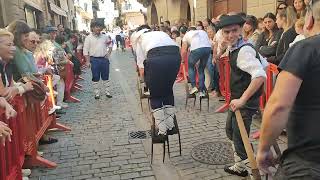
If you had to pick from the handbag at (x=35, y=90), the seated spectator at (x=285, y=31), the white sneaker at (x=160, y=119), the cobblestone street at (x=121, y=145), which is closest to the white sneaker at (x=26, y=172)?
the cobblestone street at (x=121, y=145)

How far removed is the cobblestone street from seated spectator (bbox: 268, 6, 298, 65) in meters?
1.48

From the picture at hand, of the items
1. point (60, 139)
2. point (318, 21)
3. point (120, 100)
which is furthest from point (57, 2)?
point (318, 21)

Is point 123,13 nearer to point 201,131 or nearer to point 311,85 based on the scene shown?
point 201,131

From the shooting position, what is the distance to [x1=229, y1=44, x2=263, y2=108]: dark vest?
373 cm

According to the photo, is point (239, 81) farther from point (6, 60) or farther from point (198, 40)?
point (198, 40)

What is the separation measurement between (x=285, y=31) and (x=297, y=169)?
14.2 ft

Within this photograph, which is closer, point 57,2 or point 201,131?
point 201,131

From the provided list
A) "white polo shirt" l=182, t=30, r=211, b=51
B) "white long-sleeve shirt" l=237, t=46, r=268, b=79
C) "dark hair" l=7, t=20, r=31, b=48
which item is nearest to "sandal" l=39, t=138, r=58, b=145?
"dark hair" l=7, t=20, r=31, b=48

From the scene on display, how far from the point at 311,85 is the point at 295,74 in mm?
110

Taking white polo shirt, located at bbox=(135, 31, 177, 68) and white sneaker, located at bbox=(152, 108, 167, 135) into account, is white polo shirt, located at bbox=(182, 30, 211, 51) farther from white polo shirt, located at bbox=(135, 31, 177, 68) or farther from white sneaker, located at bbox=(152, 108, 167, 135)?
white sneaker, located at bbox=(152, 108, 167, 135)

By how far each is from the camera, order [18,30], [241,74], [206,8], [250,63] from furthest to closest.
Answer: [206,8] < [18,30] < [241,74] < [250,63]

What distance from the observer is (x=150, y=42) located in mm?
4891

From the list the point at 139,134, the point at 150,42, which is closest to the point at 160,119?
the point at 150,42

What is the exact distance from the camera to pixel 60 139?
6121 mm
